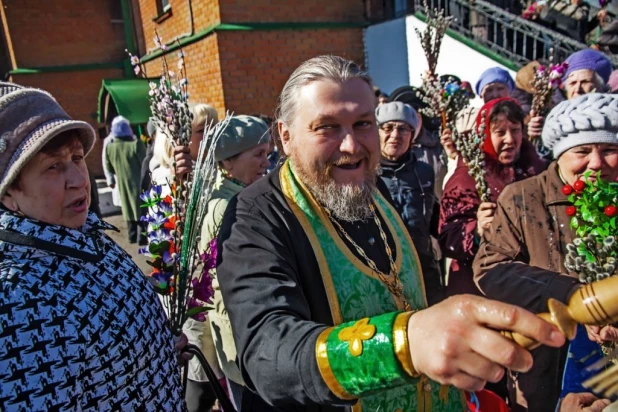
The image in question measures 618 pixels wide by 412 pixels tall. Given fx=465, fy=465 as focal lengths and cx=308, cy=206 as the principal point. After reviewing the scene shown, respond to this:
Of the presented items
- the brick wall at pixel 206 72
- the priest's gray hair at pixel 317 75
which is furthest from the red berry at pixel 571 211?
the brick wall at pixel 206 72

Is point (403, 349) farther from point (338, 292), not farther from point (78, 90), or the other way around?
point (78, 90)

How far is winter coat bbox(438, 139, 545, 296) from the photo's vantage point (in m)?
2.80

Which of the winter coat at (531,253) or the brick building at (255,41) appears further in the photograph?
the brick building at (255,41)

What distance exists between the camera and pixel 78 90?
12242 mm

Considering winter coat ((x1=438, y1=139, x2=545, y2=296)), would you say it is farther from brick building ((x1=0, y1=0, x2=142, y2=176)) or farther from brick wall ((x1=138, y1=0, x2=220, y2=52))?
brick building ((x1=0, y1=0, x2=142, y2=176))

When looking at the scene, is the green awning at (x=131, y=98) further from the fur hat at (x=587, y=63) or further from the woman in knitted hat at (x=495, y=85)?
the fur hat at (x=587, y=63)

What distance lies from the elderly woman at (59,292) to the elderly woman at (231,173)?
3.07 feet

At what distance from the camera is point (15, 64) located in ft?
38.3

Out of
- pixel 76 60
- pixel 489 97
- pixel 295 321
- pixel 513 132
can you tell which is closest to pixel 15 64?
pixel 76 60

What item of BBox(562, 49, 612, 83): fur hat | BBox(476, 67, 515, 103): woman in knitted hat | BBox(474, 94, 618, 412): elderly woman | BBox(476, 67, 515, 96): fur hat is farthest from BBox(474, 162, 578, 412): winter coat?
BBox(476, 67, 515, 96): fur hat

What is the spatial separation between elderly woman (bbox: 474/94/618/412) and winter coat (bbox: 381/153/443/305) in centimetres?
100

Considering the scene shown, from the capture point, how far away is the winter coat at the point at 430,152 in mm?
4355

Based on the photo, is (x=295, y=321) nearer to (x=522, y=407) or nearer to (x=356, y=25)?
(x=522, y=407)

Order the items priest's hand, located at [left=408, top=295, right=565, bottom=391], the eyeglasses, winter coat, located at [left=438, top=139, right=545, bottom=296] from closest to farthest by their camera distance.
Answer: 1. priest's hand, located at [left=408, top=295, right=565, bottom=391]
2. winter coat, located at [left=438, top=139, right=545, bottom=296]
3. the eyeglasses
